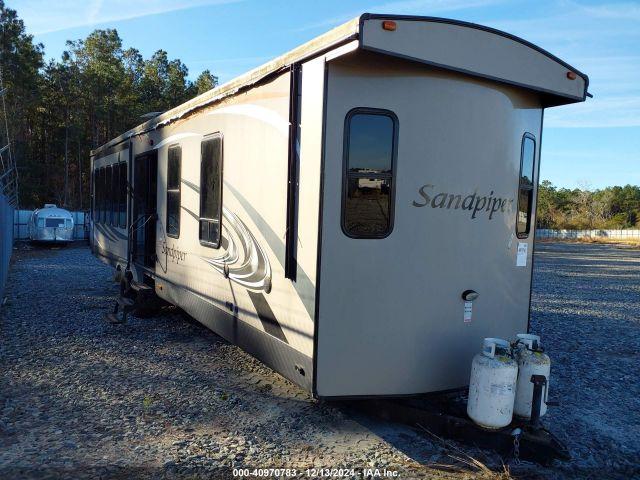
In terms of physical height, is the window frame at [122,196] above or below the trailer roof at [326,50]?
A: below

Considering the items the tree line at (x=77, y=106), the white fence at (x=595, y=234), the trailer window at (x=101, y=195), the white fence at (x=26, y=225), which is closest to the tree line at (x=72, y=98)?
the tree line at (x=77, y=106)

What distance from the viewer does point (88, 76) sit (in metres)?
36.1

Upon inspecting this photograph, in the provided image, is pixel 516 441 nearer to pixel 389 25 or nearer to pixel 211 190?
pixel 389 25

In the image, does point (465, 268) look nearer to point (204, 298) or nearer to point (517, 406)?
point (517, 406)

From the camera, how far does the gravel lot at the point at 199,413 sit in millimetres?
3850

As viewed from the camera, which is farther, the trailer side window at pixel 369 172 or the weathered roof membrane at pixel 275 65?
the trailer side window at pixel 369 172

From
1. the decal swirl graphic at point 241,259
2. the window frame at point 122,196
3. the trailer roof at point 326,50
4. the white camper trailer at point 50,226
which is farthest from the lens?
the white camper trailer at point 50,226

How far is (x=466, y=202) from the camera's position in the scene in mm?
4352

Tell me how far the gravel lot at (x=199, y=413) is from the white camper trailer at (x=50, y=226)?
15.1m

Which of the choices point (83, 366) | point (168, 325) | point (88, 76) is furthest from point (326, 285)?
point (88, 76)

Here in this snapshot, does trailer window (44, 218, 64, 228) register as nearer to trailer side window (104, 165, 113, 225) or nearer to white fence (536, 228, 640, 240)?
trailer side window (104, 165, 113, 225)

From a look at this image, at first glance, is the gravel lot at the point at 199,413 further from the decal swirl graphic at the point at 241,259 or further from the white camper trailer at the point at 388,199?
the decal swirl graphic at the point at 241,259

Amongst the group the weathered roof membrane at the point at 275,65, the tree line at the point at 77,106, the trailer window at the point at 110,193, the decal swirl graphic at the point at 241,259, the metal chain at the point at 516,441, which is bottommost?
the metal chain at the point at 516,441

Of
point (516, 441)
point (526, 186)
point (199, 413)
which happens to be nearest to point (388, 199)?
point (526, 186)
